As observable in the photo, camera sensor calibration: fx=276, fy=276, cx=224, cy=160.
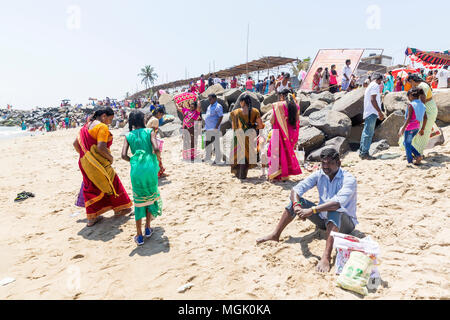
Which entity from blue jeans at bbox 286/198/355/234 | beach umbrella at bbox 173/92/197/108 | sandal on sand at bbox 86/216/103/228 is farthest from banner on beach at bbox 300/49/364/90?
sandal on sand at bbox 86/216/103/228

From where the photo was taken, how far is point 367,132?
20.5 ft

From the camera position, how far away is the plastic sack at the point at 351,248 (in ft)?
7.97

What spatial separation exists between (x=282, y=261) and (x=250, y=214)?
4.24 ft

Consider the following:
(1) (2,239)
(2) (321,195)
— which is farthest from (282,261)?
(1) (2,239)

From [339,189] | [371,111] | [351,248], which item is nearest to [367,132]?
[371,111]

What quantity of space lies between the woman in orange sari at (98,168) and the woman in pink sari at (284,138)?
9.54 ft

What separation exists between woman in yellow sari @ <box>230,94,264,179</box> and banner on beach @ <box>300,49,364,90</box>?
10.5 m

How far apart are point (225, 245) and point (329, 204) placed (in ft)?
4.33

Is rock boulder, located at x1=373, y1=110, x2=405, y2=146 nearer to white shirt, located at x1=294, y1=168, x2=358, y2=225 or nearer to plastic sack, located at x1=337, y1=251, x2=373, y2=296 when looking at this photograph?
white shirt, located at x1=294, y1=168, x2=358, y2=225

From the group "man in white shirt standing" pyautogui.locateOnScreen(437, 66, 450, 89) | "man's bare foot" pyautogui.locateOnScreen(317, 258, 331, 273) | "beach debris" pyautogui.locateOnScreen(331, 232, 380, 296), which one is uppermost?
"man in white shirt standing" pyautogui.locateOnScreen(437, 66, 450, 89)

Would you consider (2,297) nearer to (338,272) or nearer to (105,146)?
(105,146)

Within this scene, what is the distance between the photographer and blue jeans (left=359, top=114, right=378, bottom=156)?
244 inches

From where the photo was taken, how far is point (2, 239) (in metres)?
3.98

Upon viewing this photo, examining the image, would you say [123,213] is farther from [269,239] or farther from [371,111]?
[371,111]
